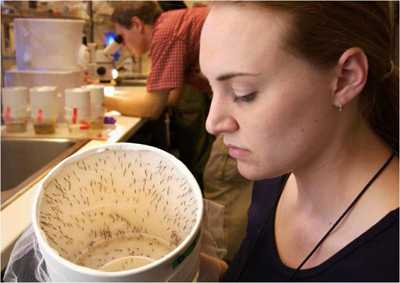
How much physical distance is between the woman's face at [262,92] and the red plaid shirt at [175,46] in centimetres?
121

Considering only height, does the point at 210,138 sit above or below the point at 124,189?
below

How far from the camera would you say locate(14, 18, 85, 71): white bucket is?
166 cm

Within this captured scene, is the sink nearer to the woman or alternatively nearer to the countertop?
the countertop

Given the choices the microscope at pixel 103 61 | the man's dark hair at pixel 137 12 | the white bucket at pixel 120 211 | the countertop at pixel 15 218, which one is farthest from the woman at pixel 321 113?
the microscope at pixel 103 61

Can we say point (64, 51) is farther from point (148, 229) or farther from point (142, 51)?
point (148, 229)

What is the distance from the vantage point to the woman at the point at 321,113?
0.59 meters

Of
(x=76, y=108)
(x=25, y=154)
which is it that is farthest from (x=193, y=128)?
(x=25, y=154)

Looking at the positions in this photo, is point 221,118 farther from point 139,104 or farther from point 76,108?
point 139,104

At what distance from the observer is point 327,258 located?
0.68 meters

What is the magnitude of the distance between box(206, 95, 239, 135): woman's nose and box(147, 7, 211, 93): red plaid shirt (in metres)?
1.23

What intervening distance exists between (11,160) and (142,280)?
3.89ft

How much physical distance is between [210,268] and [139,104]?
1.21 meters

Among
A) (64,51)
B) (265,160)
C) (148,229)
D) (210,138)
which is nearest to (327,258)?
(265,160)

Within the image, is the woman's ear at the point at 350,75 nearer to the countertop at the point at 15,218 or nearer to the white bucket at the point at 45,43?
the countertop at the point at 15,218
